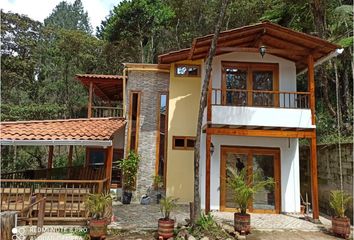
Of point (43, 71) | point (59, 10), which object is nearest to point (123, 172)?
point (43, 71)

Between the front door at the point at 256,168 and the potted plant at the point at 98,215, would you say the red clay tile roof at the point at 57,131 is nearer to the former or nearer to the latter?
the potted plant at the point at 98,215

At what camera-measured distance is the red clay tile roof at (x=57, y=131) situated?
940cm

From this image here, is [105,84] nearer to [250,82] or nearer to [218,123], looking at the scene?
[218,123]

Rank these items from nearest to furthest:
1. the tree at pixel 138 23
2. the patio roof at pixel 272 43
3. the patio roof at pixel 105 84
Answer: the patio roof at pixel 272 43
the patio roof at pixel 105 84
the tree at pixel 138 23

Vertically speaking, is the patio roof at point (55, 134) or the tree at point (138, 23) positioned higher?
the tree at point (138, 23)

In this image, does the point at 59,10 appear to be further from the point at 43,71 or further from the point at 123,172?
the point at 123,172

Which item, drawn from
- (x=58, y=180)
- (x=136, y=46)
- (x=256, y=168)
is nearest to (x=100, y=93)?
(x=136, y=46)

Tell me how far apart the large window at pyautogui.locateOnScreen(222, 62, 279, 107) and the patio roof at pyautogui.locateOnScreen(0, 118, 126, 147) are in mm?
4536

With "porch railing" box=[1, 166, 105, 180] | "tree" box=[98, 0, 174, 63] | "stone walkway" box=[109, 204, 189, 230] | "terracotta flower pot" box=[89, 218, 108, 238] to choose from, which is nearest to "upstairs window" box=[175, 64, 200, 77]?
"porch railing" box=[1, 166, 105, 180]

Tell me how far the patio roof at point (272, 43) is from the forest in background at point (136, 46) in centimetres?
271

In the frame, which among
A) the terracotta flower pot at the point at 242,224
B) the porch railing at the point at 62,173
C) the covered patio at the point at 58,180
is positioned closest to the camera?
the terracotta flower pot at the point at 242,224

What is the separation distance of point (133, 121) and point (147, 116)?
0.68 meters

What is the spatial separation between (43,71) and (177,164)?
21817mm

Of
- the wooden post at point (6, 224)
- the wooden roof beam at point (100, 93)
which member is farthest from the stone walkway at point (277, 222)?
the wooden roof beam at point (100, 93)
